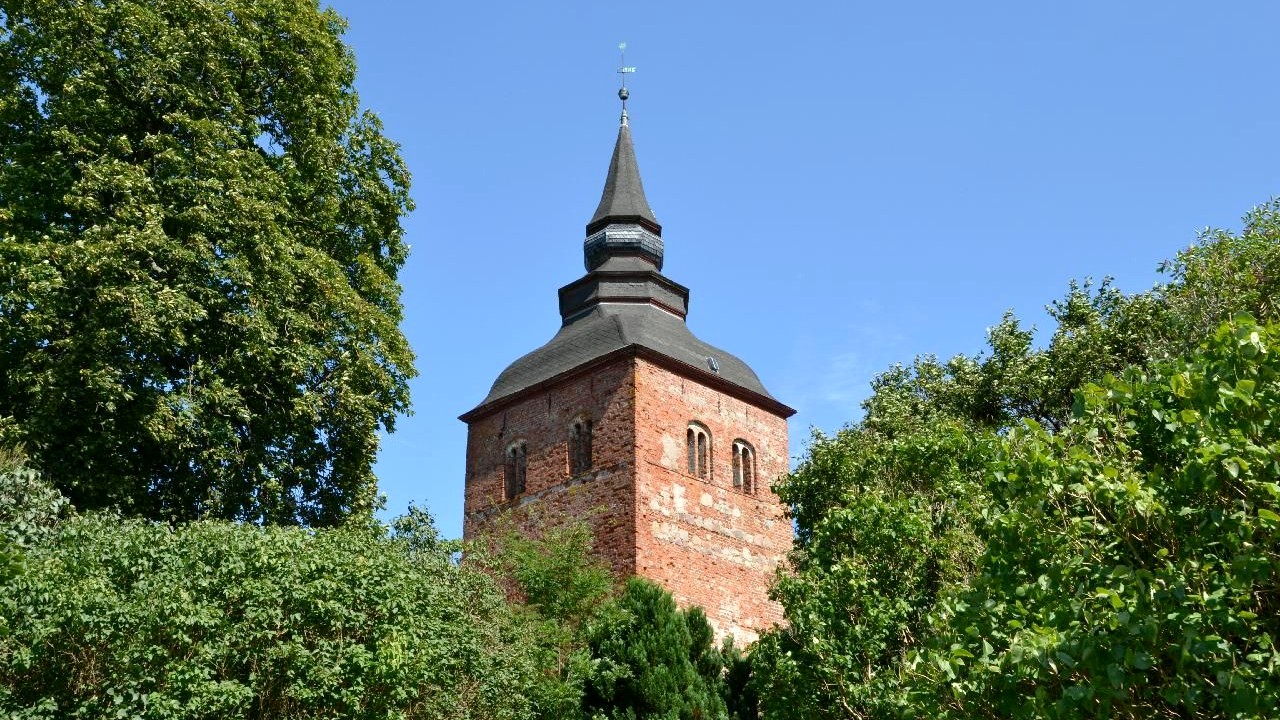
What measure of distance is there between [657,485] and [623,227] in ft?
33.3

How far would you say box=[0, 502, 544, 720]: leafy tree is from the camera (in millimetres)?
14883

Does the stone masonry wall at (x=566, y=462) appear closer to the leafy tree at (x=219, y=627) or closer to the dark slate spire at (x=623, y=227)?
the dark slate spire at (x=623, y=227)

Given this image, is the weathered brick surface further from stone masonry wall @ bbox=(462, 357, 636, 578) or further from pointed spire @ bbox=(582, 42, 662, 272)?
pointed spire @ bbox=(582, 42, 662, 272)

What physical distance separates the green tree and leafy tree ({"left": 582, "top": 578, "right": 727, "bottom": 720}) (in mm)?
6153

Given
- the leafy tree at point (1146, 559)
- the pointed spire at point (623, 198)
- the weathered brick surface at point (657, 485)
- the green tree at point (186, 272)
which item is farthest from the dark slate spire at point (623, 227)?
the leafy tree at point (1146, 559)

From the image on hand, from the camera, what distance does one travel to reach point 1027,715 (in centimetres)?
912

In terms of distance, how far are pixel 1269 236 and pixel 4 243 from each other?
20500mm

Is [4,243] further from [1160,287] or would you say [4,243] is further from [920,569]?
[1160,287]

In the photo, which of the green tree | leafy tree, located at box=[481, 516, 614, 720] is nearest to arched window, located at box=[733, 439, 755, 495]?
leafy tree, located at box=[481, 516, 614, 720]

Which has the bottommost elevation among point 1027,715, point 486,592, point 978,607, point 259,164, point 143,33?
point 1027,715

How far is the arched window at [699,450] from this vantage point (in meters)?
34.7

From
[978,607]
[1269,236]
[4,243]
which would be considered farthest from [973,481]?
[4,243]

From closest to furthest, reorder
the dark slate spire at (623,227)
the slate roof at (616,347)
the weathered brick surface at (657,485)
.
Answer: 1. the weathered brick surface at (657,485)
2. the slate roof at (616,347)
3. the dark slate spire at (623,227)

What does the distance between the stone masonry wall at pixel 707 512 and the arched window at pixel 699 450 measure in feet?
0.47
